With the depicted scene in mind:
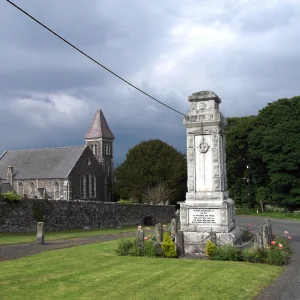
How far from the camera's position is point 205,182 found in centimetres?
1441

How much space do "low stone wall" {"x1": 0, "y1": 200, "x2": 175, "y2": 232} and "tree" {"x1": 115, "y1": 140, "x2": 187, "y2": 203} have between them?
21.3 m

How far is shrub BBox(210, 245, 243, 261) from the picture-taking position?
1201cm

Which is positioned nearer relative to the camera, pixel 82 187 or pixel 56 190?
pixel 56 190

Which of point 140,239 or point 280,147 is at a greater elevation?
point 280,147

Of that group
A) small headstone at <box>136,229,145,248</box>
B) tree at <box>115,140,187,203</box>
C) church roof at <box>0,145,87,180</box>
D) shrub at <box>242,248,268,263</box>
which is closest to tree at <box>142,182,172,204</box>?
tree at <box>115,140,187,203</box>

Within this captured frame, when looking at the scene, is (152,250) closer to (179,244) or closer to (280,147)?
(179,244)

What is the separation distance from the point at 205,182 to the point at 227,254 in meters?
3.07

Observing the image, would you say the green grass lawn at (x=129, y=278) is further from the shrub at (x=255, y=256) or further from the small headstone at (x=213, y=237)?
the small headstone at (x=213, y=237)

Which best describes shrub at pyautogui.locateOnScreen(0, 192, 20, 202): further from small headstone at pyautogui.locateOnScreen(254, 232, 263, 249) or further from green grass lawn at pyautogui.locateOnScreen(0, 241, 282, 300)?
small headstone at pyautogui.locateOnScreen(254, 232, 263, 249)

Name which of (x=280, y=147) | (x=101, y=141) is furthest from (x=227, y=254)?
(x=101, y=141)

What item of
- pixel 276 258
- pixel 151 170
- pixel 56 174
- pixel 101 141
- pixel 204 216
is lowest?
pixel 276 258

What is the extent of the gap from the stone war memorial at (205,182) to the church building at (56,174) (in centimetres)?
4563

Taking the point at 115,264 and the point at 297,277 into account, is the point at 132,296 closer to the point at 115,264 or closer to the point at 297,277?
the point at 115,264

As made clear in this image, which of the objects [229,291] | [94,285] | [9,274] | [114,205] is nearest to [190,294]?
[229,291]
